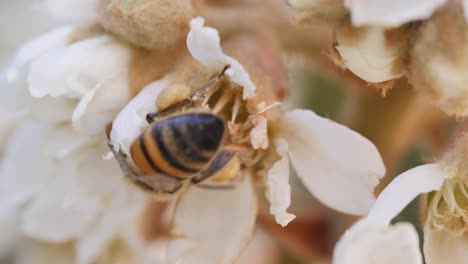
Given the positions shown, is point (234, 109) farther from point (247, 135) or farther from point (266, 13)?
point (266, 13)

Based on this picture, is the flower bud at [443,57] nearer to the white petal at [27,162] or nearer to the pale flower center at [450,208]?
the pale flower center at [450,208]

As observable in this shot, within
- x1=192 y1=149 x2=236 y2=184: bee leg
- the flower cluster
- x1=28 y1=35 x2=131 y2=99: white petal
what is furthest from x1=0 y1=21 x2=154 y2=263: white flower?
the flower cluster

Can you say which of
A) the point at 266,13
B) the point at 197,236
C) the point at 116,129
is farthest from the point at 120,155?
the point at 266,13

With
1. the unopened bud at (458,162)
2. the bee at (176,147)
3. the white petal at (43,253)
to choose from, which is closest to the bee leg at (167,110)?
the bee at (176,147)

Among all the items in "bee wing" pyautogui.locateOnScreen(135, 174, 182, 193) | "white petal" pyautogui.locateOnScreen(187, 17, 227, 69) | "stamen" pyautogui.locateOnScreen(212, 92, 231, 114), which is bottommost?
"bee wing" pyautogui.locateOnScreen(135, 174, 182, 193)

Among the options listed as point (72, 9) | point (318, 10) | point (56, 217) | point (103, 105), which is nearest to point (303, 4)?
point (318, 10)

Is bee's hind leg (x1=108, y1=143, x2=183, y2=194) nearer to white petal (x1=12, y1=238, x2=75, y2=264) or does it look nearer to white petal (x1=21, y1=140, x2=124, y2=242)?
white petal (x1=21, y1=140, x2=124, y2=242)

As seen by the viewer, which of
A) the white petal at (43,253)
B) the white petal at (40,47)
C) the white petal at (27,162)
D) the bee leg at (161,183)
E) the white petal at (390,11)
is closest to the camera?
the white petal at (390,11)
